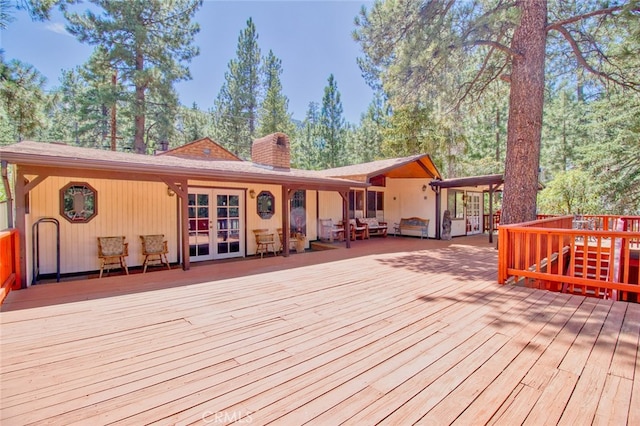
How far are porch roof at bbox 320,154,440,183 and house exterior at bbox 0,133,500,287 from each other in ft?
0.24

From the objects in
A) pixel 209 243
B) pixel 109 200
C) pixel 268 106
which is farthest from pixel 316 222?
pixel 268 106

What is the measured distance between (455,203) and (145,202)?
10.4 metres

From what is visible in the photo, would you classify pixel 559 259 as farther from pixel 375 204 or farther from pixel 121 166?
pixel 375 204

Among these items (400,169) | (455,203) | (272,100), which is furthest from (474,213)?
(272,100)

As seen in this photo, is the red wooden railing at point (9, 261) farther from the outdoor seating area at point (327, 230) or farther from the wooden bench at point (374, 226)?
the wooden bench at point (374, 226)

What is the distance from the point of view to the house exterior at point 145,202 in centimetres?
462

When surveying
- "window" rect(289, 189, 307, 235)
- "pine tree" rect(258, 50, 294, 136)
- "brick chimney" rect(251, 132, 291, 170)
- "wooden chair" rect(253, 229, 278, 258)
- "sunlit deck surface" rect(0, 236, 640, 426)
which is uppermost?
"pine tree" rect(258, 50, 294, 136)

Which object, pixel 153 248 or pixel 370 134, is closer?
pixel 153 248

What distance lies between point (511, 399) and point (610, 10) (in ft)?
26.7

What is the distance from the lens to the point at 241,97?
19.8 m

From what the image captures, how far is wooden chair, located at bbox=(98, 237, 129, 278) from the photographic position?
18.6ft

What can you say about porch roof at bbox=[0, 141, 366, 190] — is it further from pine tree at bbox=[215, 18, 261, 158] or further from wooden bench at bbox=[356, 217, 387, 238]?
pine tree at bbox=[215, 18, 261, 158]

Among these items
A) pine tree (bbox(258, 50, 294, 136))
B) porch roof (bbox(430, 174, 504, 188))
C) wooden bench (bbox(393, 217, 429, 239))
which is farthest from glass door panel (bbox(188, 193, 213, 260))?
pine tree (bbox(258, 50, 294, 136))

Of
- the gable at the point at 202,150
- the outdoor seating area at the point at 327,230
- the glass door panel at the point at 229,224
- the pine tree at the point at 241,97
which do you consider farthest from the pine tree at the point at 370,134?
the glass door panel at the point at 229,224
